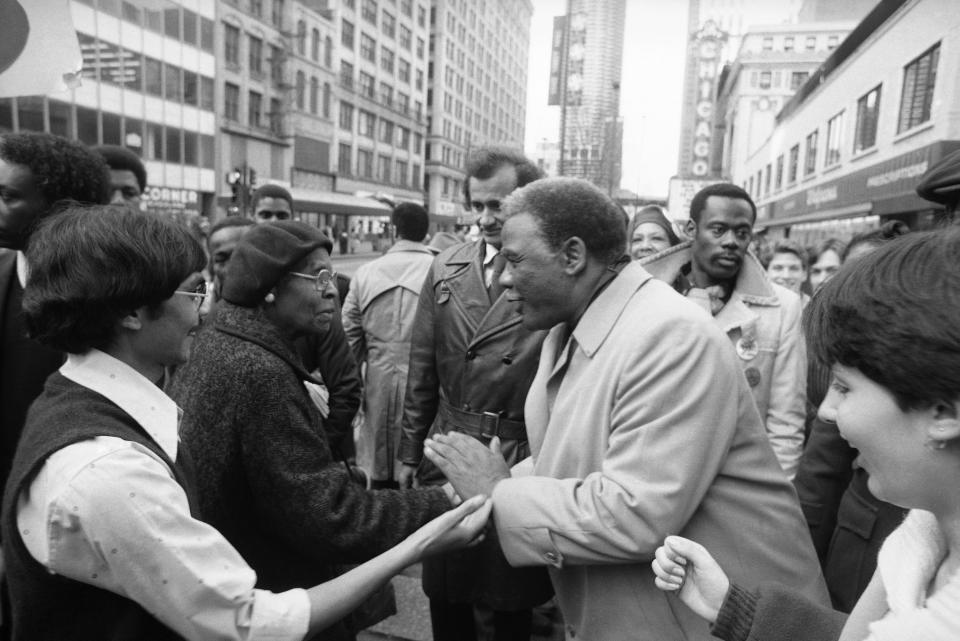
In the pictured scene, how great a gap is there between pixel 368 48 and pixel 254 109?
56.4ft

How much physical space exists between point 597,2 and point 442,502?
233 feet

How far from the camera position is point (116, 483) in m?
1.25

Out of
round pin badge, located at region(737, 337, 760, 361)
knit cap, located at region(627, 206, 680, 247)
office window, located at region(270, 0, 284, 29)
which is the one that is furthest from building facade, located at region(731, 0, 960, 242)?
office window, located at region(270, 0, 284, 29)

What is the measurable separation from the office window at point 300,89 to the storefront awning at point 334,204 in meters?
5.61

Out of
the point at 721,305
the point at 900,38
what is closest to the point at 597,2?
the point at 900,38

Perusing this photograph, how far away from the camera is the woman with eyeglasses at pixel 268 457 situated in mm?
1862

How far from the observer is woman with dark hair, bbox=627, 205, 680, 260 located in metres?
4.87

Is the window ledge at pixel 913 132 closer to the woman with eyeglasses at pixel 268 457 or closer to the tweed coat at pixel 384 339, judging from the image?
the tweed coat at pixel 384 339

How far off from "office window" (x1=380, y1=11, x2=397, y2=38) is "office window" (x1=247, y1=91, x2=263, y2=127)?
761 inches

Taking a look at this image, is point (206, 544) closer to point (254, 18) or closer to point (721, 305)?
point (721, 305)

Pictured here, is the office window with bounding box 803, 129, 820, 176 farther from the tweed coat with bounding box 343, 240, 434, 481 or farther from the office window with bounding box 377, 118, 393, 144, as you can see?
the office window with bounding box 377, 118, 393, 144

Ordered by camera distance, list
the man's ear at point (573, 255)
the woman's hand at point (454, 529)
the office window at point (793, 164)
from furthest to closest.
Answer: the office window at point (793, 164) < the man's ear at point (573, 255) < the woman's hand at point (454, 529)

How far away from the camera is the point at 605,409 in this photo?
176cm

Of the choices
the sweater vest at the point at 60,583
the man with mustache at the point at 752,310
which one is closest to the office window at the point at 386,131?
the man with mustache at the point at 752,310
